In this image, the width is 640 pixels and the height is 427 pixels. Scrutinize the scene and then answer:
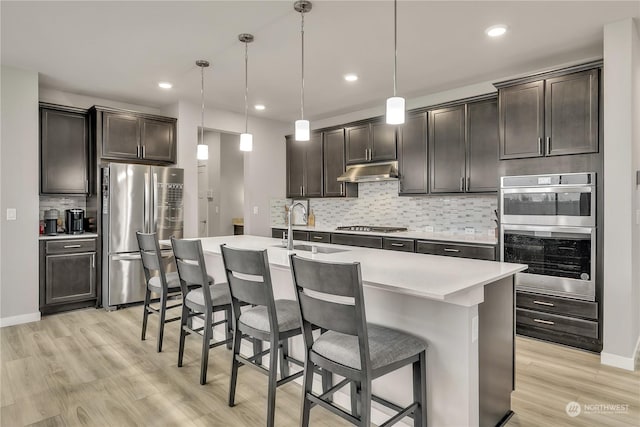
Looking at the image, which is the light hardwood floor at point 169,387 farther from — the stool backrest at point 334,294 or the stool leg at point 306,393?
the stool backrest at point 334,294

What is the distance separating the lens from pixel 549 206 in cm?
335

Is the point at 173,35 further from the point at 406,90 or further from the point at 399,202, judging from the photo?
the point at 399,202

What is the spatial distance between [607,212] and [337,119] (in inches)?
157

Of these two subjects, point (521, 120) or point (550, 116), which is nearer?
point (550, 116)

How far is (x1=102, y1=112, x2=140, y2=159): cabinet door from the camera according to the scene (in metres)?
4.64

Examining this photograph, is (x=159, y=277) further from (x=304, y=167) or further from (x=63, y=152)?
(x=304, y=167)

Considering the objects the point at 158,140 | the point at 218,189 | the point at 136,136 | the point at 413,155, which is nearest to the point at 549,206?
the point at 413,155

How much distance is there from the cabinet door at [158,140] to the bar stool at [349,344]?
13.1 ft

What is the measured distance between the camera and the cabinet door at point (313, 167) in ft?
19.4

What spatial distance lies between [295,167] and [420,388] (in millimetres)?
4789

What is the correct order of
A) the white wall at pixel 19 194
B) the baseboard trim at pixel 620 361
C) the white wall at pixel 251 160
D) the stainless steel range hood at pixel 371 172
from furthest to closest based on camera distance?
the white wall at pixel 251 160, the stainless steel range hood at pixel 371 172, the white wall at pixel 19 194, the baseboard trim at pixel 620 361

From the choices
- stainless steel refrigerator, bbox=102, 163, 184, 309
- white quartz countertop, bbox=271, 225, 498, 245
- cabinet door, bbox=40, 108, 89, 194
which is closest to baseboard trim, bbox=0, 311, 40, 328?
stainless steel refrigerator, bbox=102, 163, 184, 309

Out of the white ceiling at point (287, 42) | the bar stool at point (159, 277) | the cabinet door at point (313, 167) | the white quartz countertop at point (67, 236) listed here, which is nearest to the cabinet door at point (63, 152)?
the white ceiling at point (287, 42)

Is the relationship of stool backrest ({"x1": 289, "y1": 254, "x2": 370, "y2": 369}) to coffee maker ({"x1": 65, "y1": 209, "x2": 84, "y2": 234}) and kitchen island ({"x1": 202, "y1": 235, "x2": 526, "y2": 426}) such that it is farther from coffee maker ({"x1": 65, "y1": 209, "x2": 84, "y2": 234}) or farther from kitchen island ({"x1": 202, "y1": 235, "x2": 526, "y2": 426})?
coffee maker ({"x1": 65, "y1": 209, "x2": 84, "y2": 234})
